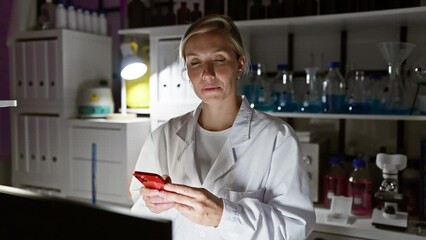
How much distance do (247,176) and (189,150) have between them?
198 millimetres

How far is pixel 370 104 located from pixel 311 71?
324 millimetres

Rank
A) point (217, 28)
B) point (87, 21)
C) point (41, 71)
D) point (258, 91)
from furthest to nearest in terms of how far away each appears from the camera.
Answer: point (87, 21)
point (41, 71)
point (258, 91)
point (217, 28)

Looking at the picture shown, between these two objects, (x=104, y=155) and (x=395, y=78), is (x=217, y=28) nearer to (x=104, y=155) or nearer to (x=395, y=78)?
(x=395, y=78)

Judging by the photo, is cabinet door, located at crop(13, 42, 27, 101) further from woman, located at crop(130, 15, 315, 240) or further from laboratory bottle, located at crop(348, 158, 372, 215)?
laboratory bottle, located at crop(348, 158, 372, 215)

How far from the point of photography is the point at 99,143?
7.07 ft

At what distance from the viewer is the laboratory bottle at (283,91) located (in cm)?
193

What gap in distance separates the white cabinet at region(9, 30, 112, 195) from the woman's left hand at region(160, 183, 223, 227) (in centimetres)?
146

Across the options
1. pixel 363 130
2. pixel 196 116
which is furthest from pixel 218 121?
pixel 363 130

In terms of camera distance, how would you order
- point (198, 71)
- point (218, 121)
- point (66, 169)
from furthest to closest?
point (66, 169)
point (218, 121)
point (198, 71)

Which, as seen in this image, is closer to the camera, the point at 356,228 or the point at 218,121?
the point at 218,121

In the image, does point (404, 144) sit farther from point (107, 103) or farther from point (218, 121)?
point (107, 103)

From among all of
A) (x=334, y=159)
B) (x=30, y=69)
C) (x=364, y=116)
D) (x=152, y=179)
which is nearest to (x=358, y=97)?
(x=364, y=116)

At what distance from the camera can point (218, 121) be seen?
1.25m

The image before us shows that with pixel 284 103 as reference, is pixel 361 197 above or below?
below
